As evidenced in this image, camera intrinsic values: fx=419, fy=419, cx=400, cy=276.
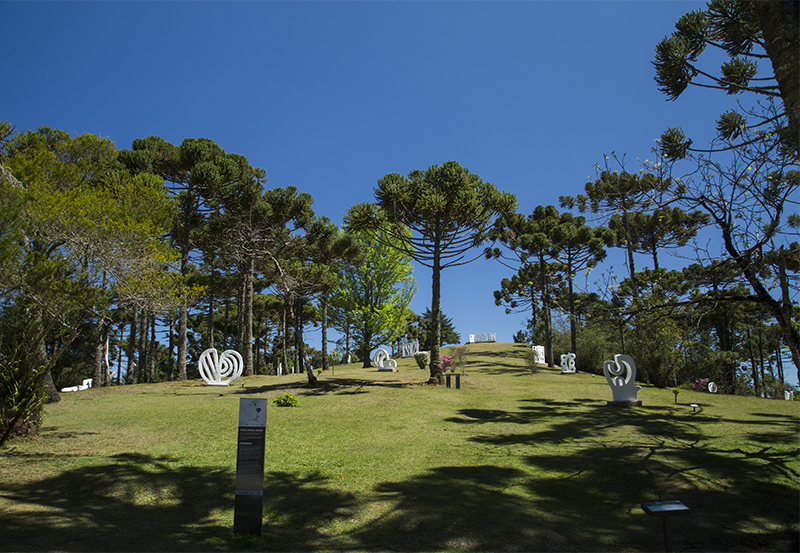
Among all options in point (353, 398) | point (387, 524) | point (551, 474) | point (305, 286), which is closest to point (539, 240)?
point (305, 286)

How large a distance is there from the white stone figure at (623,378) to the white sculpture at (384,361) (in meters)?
12.1

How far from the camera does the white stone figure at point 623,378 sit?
42.0 ft

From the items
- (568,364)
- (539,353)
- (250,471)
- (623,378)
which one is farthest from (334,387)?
(539,353)

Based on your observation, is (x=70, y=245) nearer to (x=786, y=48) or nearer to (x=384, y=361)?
(x=786, y=48)

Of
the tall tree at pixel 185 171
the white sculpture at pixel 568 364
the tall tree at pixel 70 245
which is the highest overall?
the tall tree at pixel 185 171

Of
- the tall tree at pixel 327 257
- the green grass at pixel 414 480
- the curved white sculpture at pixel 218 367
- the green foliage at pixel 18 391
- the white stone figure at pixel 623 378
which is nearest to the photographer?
the green grass at pixel 414 480

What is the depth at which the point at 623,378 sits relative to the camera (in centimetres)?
1309

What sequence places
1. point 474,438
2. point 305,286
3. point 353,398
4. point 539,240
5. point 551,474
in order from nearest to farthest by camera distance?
point 551,474
point 474,438
point 353,398
point 305,286
point 539,240

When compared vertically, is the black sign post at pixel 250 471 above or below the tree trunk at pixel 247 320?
below

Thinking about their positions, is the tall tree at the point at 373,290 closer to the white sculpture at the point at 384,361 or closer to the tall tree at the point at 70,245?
the white sculpture at the point at 384,361

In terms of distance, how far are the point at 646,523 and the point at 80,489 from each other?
744 cm

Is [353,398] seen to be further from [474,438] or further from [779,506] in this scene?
[779,506]

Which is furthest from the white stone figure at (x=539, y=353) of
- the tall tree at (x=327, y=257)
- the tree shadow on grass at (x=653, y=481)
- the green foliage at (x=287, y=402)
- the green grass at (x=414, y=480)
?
the green foliage at (x=287, y=402)

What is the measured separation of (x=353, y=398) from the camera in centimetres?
1382
